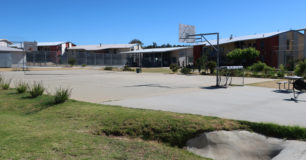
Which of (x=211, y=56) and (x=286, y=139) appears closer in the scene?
(x=286, y=139)

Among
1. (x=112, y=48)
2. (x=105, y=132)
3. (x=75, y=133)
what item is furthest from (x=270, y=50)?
(x=112, y=48)

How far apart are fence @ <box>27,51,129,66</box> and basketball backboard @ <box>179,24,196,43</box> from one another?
30490 millimetres

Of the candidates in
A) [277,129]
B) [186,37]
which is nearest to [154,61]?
[186,37]

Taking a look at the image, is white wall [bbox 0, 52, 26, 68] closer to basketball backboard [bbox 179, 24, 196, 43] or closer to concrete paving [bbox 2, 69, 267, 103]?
concrete paving [bbox 2, 69, 267, 103]

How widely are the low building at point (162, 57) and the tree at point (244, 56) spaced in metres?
12.5

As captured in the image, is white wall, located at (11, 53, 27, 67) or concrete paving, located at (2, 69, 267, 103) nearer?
concrete paving, located at (2, 69, 267, 103)

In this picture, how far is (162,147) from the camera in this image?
17.0 ft

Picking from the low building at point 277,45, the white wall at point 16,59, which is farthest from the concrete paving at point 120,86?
the white wall at point 16,59

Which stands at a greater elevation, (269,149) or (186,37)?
(186,37)

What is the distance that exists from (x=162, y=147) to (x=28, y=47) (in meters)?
47.6

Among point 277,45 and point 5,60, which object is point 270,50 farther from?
point 5,60

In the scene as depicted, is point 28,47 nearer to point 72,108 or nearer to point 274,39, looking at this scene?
point 274,39

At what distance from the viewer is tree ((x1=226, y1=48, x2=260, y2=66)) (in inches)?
1391

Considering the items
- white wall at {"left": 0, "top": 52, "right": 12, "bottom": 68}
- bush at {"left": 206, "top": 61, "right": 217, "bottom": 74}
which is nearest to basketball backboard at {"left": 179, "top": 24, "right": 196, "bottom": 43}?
bush at {"left": 206, "top": 61, "right": 217, "bottom": 74}
